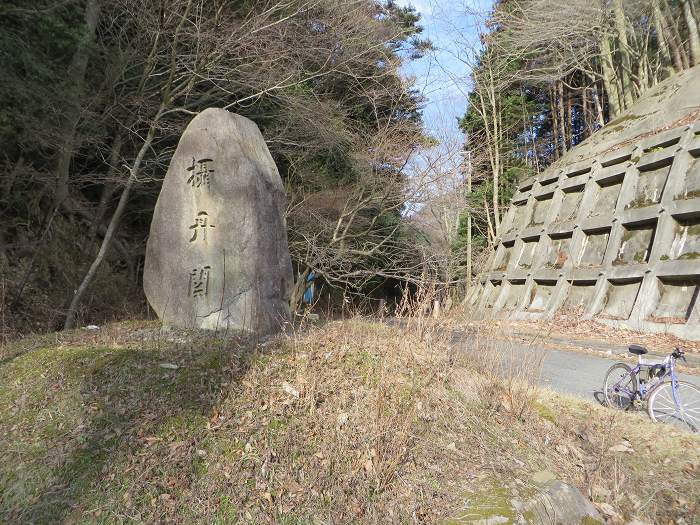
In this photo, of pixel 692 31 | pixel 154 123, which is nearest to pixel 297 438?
pixel 154 123

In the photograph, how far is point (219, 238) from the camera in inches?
207

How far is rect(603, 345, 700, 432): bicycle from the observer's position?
4.49 meters

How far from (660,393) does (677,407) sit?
0.57 ft

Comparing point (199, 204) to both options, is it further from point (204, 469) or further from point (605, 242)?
point (605, 242)

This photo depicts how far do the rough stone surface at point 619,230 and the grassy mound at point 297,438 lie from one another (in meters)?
2.79

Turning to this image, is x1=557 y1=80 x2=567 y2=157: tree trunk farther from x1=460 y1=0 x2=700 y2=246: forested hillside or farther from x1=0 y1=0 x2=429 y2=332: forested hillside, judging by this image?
x1=0 y1=0 x2=429 y2=332: forested hillside

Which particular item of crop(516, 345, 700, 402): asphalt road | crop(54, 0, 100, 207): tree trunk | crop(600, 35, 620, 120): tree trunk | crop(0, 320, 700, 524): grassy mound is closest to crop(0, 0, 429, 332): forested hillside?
crop(54, 0, 100, 207): tree trunk

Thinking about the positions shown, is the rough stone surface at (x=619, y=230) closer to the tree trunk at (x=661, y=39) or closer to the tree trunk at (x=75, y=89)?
the tree trunk at (x=661, y=39)

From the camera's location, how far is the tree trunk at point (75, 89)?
279 inches

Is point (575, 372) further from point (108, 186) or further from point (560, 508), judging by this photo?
point (108, 186)

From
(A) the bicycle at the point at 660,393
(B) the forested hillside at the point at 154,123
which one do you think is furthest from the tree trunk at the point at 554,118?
(A) the bicycle at the point at 660,393

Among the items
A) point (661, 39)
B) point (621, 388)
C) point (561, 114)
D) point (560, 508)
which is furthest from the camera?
point (561, 114)

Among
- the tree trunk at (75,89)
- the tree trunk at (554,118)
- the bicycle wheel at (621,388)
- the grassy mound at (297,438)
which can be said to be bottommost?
the grassy mound at (297,438)

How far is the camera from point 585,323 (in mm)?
9484
